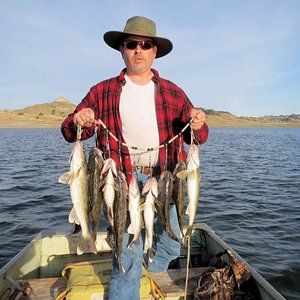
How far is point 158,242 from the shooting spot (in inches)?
212

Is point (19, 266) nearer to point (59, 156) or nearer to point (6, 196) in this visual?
point (6, 196)

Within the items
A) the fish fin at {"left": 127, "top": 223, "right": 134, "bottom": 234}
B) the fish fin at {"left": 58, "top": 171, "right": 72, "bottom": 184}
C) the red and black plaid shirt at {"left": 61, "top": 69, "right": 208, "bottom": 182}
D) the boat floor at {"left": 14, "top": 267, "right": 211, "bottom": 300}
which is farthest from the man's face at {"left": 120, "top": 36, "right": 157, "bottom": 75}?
the boat floor at {"left": 14, "top": 267, "right": 211, "bottom": 300}

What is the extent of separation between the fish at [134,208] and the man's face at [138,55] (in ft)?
5.04

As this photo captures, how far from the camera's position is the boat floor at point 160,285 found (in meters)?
5.46

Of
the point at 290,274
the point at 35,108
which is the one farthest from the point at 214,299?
the point at 35,108

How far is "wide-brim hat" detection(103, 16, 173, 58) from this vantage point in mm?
4652

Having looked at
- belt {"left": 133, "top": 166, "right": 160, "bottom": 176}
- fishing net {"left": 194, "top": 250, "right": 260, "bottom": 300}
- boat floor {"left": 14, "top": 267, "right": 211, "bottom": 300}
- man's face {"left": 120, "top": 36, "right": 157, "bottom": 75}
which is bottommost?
boat floor {"left": 14, "top": 267, "right": 211, "bottom": 300}

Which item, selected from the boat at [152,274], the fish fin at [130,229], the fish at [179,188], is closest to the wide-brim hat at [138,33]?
the fish at [179,188]

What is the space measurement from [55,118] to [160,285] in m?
95.5

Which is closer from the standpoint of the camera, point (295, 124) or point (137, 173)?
point (137, 173)

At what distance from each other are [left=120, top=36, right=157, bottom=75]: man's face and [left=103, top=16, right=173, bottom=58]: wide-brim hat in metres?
0.09

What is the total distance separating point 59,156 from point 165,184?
28939 mm

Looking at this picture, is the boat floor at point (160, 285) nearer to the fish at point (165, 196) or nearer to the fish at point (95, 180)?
the fish at point (165, 196)

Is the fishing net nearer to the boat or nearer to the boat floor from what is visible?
the boat
